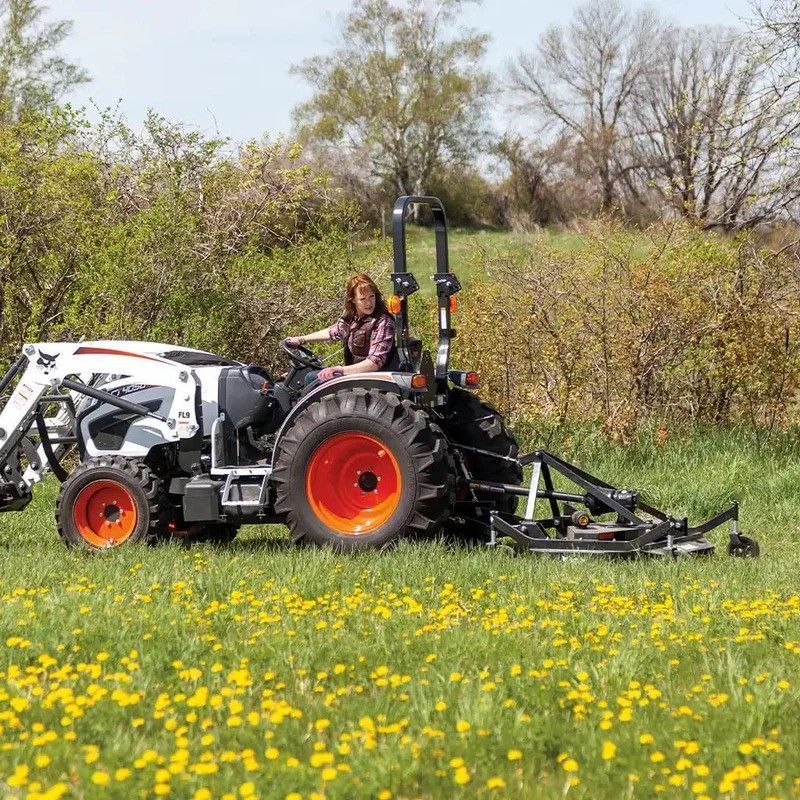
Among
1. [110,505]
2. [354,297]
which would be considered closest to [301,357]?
[354,297]

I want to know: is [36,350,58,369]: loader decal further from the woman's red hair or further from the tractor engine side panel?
the woman's red hair

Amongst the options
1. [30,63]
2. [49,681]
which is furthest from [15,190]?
[30,63]

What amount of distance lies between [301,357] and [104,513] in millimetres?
1734

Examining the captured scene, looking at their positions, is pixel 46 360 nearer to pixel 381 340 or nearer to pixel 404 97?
pixel 381 340

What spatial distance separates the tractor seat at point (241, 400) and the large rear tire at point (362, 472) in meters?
0.60

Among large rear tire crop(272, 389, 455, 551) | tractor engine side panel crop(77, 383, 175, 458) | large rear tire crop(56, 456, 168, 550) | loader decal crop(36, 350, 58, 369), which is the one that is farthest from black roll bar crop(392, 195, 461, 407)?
loader decal crop(36, 350, 58, 369)

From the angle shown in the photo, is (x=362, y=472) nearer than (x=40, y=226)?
Yes

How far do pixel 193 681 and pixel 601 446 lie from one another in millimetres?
8225

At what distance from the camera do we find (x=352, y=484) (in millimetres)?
7945

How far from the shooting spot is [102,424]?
8.69 metres

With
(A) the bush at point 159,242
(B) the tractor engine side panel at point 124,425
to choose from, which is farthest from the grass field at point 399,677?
(A) the bush at point 159,242

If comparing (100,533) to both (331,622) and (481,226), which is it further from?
(481,226)

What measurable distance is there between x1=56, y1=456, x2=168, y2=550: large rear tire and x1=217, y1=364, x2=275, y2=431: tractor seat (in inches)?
26.5

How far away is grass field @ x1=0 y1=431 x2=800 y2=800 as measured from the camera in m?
3.74
